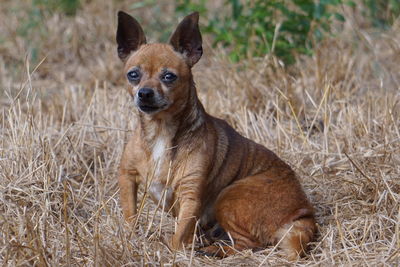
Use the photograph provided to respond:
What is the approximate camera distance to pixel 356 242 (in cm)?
513

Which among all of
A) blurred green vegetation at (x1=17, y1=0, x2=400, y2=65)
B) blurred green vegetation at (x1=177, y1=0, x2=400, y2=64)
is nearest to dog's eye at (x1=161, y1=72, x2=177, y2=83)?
blurred green vegetation at (x1=17, y1=0, x2=400, y2=65)

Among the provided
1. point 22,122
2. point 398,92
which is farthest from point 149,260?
point 398,92

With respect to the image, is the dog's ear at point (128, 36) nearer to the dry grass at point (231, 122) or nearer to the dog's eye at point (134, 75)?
the dog's eye at point (134, 75)

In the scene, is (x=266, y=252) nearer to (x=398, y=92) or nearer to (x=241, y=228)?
(x=241, y=228)

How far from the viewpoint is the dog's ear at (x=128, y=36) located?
5.31 m

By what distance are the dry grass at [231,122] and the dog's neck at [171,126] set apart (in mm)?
573

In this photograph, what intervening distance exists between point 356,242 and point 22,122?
3.19m

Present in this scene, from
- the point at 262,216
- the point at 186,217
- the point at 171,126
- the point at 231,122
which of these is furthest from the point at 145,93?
the point at 231,122

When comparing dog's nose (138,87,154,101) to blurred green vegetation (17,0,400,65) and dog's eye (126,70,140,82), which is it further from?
blurred green vegetation (17,0,400,65)

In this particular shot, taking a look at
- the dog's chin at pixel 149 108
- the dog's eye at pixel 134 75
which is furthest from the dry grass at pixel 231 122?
the dog's eye at pixel 134 75

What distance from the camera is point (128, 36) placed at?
5.35 m

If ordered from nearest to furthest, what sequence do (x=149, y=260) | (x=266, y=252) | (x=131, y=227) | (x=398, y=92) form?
(x=149, y=260) → (x=131, y=227) → (x=266, y=252) → (x=398, y=92)

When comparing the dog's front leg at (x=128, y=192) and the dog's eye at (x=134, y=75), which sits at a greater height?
the dog's eye at (x=134, y=75)

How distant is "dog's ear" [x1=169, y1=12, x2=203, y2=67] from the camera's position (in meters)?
5.24
